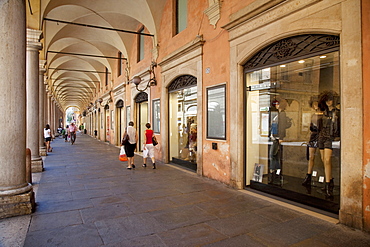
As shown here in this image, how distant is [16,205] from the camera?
3863 mm

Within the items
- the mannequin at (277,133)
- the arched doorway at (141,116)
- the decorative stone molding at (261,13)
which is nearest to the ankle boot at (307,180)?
the mannequin at (277,133)

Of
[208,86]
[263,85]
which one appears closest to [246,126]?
[263,85]

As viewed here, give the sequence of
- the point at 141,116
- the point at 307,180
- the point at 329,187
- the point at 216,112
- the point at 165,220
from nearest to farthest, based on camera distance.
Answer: the point at 165,220 < the point at 329,187 < the point at 307,180 < the point at 216,112 < the point at 141,116

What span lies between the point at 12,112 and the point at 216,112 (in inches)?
165

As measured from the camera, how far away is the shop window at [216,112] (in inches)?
237

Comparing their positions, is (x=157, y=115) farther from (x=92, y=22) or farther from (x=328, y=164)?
(x=328, y=164)

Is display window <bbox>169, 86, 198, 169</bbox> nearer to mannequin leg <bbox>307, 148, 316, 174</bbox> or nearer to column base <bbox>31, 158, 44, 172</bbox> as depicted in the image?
mannequin leg <bbox>307, 148, 316, 174</bbox>

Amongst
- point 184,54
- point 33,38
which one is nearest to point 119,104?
point 33,38

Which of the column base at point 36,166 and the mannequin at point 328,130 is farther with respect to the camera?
the column base at point 36,166

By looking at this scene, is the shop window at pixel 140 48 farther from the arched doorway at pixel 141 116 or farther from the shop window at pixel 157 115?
the shop window at pixel 157 115

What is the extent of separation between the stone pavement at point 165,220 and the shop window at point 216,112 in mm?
1293

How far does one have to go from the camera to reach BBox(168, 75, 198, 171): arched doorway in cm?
794

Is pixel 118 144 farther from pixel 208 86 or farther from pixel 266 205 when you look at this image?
pixel 266 205

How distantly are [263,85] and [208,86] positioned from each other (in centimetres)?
149
